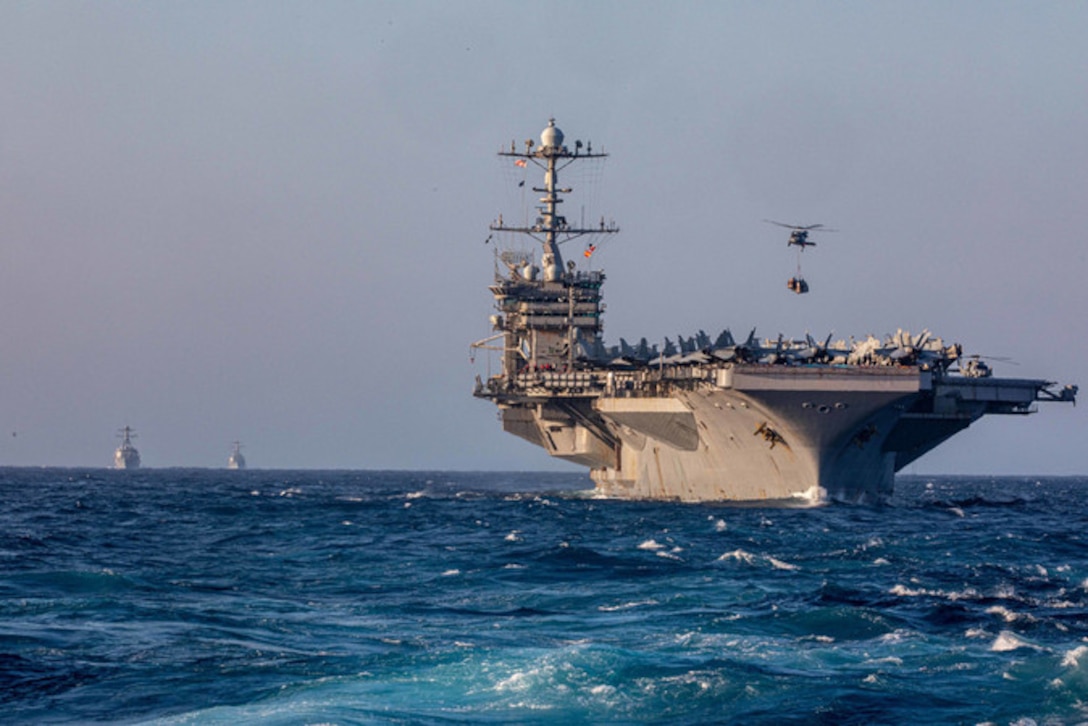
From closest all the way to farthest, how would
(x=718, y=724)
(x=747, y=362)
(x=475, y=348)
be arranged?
(x=718, y=724) < (x=747, y=362) < (x=475, y=348)

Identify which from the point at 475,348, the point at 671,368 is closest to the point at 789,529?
the point at 671,368

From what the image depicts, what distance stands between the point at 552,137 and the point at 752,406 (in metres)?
32.7

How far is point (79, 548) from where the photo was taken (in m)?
33.7

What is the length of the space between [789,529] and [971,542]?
4571 mm

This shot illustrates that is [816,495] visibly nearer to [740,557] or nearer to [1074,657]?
[740,557]

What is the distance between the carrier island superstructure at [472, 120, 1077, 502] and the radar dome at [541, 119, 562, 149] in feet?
27.1

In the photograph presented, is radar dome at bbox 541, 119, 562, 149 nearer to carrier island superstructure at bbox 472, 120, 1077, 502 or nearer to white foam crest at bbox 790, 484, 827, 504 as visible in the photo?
carrier island superstructure at bbox 472, 120, 1077, 502

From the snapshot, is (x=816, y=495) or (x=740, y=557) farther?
(x=816, y=495)

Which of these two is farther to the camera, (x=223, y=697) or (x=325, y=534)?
(x=325, y=534)

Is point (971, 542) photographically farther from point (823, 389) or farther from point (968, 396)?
point (968, 396)

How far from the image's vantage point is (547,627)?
21141mm

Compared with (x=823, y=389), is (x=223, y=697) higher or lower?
lower

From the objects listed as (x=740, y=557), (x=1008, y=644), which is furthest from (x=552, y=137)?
(x=1008, y=644)

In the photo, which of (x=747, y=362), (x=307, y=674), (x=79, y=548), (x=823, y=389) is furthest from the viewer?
(x=747, y=362)
